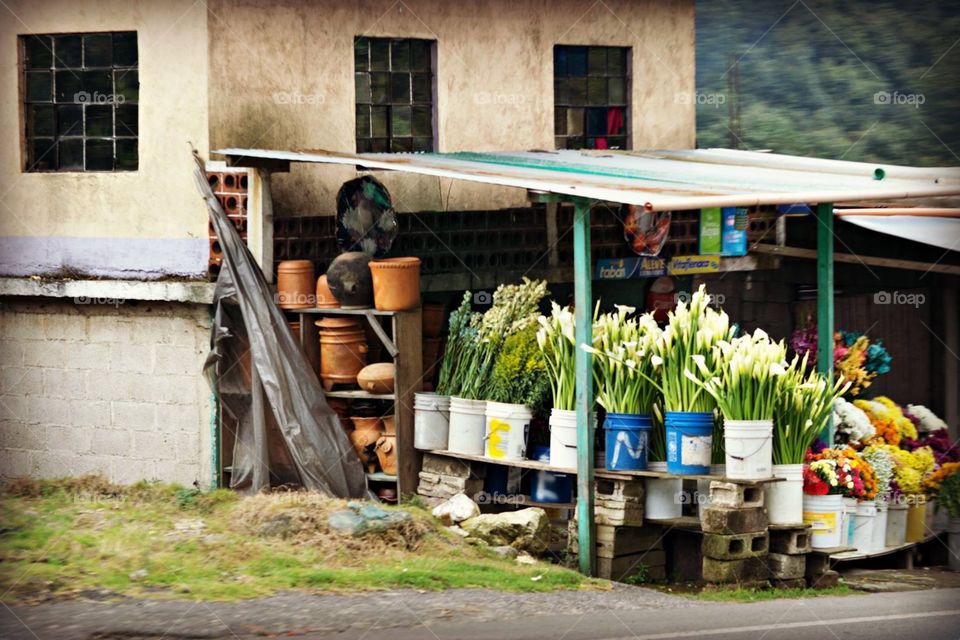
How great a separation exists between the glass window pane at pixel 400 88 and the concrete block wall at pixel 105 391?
10.9 feet

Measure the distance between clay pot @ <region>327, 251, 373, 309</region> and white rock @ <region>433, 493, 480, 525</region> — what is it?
2017 millimetres

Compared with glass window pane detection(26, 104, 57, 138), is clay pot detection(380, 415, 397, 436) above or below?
below

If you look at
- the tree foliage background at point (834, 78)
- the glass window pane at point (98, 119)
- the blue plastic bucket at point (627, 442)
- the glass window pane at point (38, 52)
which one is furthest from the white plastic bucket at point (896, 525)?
the tree foliage background at point (834, 78)

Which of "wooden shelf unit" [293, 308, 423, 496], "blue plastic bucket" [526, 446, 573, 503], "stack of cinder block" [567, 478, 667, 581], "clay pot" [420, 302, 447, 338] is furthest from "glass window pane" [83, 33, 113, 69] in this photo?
"stack of cinder block" [567, 478, 667, 581]

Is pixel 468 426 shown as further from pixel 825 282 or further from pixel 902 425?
pixel 902 425

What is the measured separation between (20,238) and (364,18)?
4.12 metres

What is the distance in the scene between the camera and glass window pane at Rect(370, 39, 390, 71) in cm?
1455

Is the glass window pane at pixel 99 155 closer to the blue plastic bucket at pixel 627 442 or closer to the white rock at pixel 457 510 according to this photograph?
the white rock at pixel 457 510

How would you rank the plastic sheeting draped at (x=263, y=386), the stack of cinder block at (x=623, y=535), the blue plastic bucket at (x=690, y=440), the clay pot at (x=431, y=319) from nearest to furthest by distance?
the blue plastic bucket at (x=690, y=440)
the stack of cinder block at (x=623, y=535)
the plastic sheeting draped at (x=263, y=386)
the clay pot at (x=431, y=319)

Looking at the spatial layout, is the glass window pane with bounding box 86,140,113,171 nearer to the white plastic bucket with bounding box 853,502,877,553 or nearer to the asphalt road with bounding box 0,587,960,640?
the asphalt road with bounding box 0,587,960,640

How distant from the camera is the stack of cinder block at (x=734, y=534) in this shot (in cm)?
1045

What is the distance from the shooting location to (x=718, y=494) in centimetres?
1057

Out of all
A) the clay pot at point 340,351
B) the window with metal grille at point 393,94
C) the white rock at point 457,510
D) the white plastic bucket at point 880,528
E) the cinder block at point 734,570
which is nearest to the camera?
the cinder block at point 734,570

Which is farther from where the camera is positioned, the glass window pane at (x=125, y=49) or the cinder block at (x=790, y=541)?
the glass window pane at (x=125, y=49)
